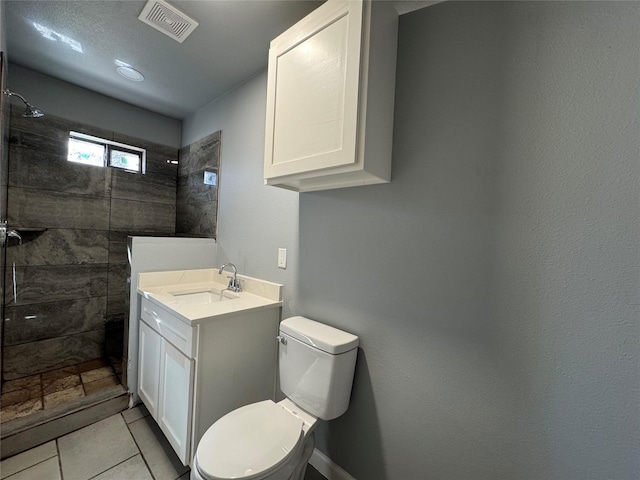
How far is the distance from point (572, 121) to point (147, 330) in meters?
2.39

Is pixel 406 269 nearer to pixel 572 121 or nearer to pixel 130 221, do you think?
pixel 572 121

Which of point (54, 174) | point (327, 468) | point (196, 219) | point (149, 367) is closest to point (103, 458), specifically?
point (149, 367)

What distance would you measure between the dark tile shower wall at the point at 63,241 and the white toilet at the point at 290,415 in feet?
6.67

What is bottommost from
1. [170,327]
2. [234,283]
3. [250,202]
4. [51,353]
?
[51,353]

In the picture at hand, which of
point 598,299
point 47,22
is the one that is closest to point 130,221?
point 47,22

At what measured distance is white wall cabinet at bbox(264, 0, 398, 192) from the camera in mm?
1017

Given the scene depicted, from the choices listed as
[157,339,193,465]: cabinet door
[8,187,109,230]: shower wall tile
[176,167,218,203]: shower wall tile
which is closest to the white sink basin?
[157,339,193,465]: cabinet door

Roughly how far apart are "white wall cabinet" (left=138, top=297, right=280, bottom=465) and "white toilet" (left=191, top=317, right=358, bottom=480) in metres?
0.23

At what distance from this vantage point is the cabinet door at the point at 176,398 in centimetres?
132

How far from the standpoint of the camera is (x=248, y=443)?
3.41 ft

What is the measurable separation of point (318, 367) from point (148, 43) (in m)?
2.16

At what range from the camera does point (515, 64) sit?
37.0 inches

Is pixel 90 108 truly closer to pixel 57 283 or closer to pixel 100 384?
pixel 57 283

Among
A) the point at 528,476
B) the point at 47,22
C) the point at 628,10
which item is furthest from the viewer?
the point at 47,22
